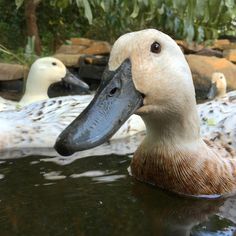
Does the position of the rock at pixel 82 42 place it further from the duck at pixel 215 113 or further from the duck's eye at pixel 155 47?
the duck's eye at pixel 155 47

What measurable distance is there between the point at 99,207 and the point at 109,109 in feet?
1.84

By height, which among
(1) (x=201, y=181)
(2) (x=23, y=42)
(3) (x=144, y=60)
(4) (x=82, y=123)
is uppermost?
(3) (x=144, y=60)

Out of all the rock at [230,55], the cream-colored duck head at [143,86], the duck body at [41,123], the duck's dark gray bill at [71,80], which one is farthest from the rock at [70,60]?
the cream-colored duck head at [143,86]

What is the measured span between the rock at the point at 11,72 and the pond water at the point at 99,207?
542cm

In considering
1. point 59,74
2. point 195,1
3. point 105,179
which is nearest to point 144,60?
point 105,179

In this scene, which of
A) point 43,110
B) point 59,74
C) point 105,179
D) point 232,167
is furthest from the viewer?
point 59,74

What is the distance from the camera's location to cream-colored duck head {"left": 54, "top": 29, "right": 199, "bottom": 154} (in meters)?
2.53

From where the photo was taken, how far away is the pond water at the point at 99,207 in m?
2.62

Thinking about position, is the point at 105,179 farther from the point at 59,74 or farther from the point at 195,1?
the point at 59,74

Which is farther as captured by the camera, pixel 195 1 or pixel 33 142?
pixel 33 142

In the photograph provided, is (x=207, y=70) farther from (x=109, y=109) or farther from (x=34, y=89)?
(x=109, y=109)

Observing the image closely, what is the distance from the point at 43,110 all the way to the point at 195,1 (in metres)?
1.78

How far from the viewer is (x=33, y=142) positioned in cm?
452

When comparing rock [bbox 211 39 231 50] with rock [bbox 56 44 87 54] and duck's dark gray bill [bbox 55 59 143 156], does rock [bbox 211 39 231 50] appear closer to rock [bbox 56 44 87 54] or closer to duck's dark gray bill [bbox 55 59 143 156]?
rock [bbox 56 44 87 54]
